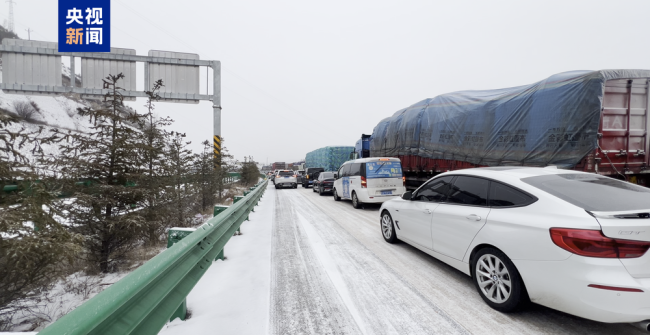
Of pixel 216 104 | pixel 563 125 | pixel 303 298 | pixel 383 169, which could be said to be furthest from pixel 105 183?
pixel 216 104

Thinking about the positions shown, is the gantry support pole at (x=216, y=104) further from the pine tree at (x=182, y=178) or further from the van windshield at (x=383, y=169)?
the van windshield at (x=383, y=169)

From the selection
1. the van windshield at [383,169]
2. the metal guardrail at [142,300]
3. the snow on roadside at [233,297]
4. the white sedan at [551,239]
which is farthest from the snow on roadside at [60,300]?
the van windshield at [383,169]

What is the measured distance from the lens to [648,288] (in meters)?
2.09

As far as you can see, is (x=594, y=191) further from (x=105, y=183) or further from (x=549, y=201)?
(x=105, y=183)

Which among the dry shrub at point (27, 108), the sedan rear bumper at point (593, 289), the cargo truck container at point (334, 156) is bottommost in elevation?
the sedan rear bumper at point (593, 289)

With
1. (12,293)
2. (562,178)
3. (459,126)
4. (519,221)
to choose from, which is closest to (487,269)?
(519,221)

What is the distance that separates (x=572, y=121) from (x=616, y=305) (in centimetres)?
557

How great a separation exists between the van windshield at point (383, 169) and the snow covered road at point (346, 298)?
4.75 m

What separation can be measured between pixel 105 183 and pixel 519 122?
Answer: 9038 millimetres

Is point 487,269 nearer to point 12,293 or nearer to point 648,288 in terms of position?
point 648,288

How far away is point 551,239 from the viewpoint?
7.98ft

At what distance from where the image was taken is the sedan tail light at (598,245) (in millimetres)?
2164

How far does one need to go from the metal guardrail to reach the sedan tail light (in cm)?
316

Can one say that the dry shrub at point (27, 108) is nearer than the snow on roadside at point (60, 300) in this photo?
No
